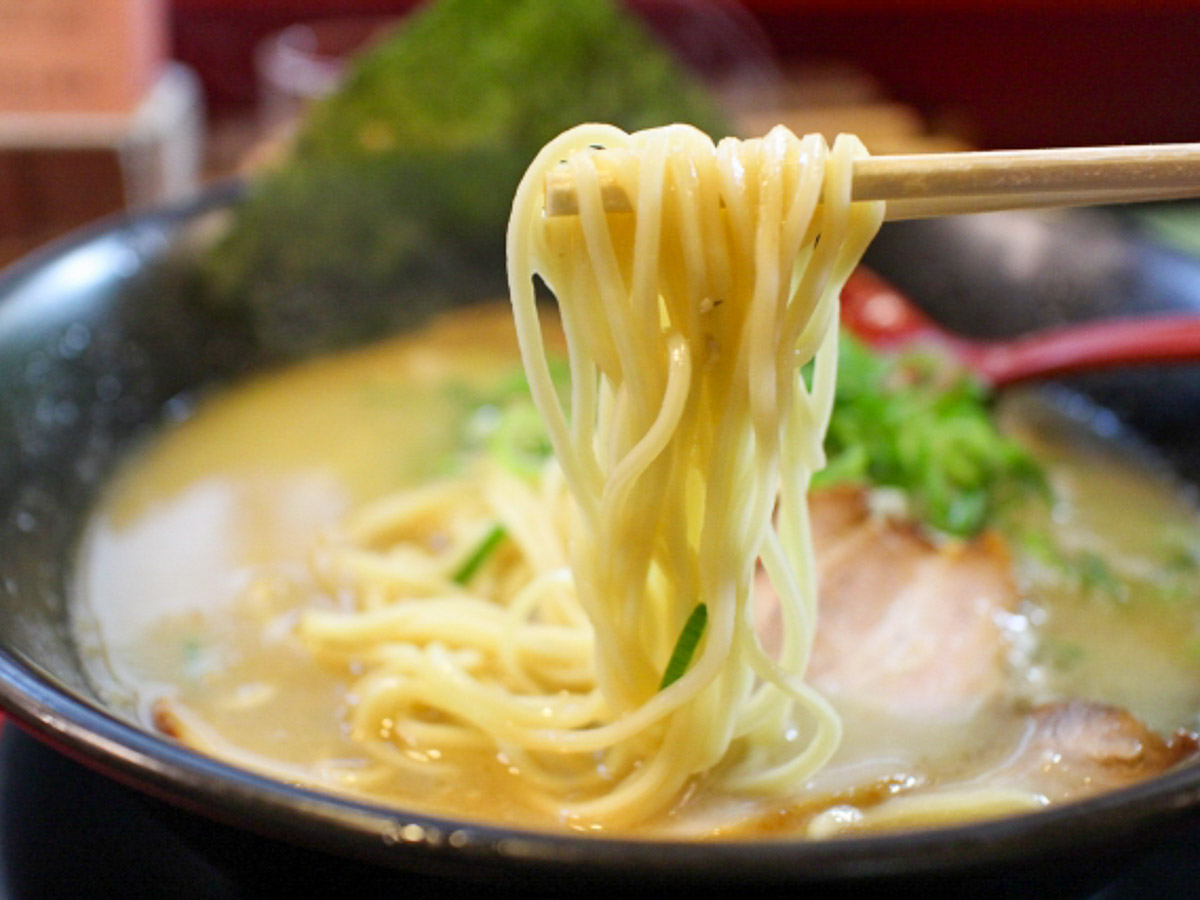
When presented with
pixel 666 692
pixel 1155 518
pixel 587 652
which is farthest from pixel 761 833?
pixel 1155 518

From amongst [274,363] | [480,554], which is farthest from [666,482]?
[274,363]

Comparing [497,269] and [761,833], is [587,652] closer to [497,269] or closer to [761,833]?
[761,833]

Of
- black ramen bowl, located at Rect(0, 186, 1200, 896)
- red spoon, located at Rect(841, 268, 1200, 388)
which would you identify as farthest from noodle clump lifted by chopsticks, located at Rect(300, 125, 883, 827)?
red spoon, located at Rect(841, 268, 1200, 388)

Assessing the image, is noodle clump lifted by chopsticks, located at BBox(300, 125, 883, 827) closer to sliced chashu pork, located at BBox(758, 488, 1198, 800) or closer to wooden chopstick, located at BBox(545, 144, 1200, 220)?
wooden chopstick, located at BBox(545, 144, 1200, 220)

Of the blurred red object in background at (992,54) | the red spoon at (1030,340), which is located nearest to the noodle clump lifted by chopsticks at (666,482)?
the red spoon at (1030,340)

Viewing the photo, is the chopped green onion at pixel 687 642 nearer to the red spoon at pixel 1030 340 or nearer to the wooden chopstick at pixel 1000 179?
the wooden chopstick at pixel 1000 179

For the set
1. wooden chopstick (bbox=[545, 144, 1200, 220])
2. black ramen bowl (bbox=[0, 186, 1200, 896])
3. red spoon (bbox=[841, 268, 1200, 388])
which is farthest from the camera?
red spoon (bbox=[841, 268, 1200, 388])
